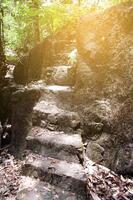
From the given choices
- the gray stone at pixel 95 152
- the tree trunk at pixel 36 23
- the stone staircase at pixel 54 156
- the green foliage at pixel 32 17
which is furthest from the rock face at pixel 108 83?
the tree trunk at pixel 36 23

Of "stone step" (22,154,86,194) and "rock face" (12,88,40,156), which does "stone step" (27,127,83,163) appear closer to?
"stone step" (22,154,86,194)

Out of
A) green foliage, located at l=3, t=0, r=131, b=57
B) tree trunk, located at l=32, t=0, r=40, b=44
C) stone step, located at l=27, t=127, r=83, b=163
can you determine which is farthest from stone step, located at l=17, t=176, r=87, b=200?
tree trunk, located at l=32, t=0, r=40, b=44

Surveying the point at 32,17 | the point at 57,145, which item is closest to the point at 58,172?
the point at 57,145

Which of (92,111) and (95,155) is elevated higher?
(92,111)

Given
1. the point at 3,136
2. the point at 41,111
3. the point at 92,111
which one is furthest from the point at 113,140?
the point at 3,136

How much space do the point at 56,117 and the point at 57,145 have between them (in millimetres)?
1001

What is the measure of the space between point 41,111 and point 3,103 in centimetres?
246

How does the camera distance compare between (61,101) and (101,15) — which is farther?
(101,15)

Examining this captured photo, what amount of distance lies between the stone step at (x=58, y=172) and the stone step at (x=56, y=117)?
1114 mm

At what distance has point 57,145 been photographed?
4.68 m

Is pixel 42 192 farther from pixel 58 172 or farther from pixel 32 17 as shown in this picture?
pixel 32 17

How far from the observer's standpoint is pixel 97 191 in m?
4.12

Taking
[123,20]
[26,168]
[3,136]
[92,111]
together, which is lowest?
[3,136]

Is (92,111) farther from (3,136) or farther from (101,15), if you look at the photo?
(101,15)
